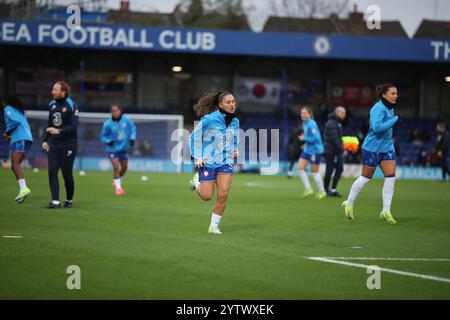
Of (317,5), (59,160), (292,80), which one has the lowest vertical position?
(59,160)

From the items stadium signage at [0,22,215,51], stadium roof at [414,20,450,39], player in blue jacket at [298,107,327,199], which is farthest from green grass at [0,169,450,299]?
stadium roof at [414,20,450,39]

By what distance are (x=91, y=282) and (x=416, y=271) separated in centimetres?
344

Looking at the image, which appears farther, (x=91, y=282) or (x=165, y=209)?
(x=165, y=209)

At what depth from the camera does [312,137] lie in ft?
66.5

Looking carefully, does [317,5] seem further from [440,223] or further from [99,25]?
[440,223]

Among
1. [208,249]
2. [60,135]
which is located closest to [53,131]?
[60,135]

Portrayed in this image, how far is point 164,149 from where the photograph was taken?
37.5 meters

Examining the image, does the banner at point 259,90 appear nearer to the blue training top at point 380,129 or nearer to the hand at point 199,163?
the blue training top at point 380,129

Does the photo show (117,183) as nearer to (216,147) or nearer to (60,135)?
(60,135)

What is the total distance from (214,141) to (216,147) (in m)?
0.10

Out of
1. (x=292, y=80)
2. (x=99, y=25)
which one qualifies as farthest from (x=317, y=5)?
(x=99, y=25)

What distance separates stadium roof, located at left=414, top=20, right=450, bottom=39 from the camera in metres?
47.4

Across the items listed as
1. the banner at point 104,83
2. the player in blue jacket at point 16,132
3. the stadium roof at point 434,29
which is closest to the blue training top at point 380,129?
Result: the player in blue jacket at point 16,132

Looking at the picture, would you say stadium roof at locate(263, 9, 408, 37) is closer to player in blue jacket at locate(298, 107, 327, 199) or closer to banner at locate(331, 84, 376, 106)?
banner at locate(331, 84, 376, 106)
